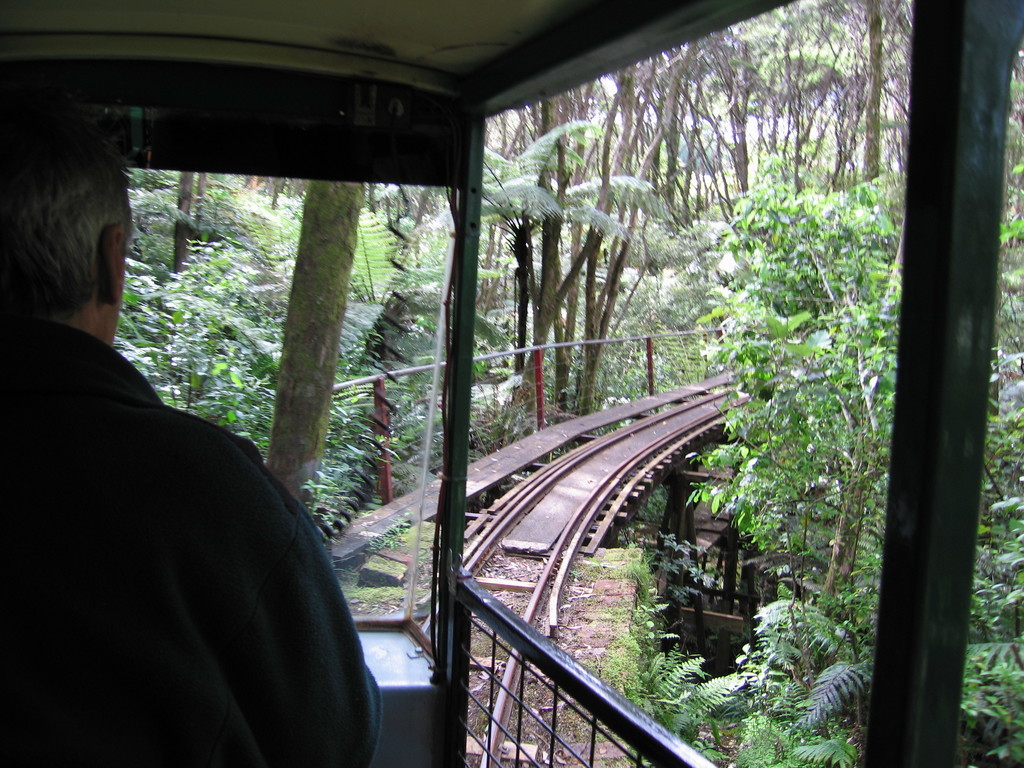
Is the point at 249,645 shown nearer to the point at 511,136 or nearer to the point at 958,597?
the point at 958,597

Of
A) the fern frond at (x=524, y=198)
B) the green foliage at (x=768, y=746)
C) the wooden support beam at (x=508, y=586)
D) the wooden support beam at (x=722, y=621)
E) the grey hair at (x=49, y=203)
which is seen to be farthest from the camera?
the wooden support beam at (x=722, y=621)

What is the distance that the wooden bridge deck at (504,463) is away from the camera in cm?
271

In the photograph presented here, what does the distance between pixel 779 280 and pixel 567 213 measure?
4.67 m

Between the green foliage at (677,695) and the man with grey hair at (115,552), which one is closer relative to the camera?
the man with grey hair at (115,552)

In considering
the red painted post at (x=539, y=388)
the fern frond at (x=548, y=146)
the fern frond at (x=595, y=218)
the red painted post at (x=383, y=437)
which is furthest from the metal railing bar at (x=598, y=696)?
the fern frond at (x=548, y=146)

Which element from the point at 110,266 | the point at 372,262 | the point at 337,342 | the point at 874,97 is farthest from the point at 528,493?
the point at 110,266

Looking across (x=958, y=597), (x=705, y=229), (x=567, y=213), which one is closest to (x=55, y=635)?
(x=958, y=597)

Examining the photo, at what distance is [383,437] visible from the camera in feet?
13.3

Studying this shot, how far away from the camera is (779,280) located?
5824mm

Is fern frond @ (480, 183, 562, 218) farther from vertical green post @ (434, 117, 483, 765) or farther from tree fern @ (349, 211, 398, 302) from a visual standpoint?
vertical green post @ (434, 117, 483, 765)

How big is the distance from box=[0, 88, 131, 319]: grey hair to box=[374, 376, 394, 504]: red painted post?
2.18m

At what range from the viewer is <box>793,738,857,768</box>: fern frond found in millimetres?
4070

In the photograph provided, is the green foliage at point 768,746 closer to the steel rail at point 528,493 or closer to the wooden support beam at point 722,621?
the steel rail at point 528,493

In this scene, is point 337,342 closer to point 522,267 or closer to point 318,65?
point 318,65
